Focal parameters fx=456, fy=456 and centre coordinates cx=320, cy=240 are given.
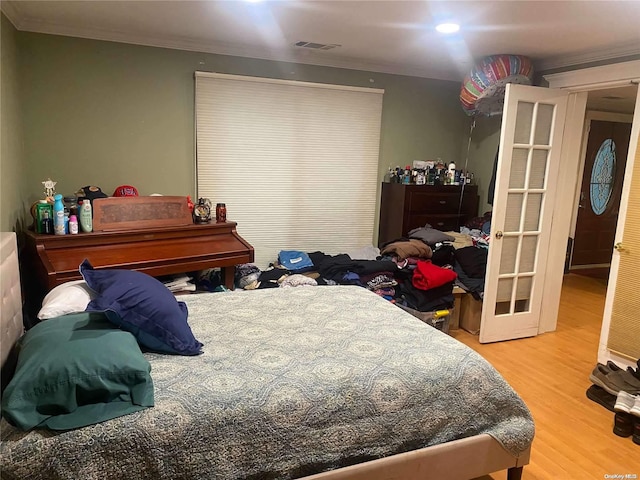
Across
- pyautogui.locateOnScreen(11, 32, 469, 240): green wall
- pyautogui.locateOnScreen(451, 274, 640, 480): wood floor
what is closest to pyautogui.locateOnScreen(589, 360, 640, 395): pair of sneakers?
pyautogui.locateOnScreen(451, 274, 640, 480): wood floor

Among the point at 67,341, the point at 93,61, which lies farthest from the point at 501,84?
the point at 67,341

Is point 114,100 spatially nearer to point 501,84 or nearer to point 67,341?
point 67,341

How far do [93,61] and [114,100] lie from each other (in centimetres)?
29

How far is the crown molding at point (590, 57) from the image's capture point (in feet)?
10.3

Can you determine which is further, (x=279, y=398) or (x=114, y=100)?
(x=114, y=100)

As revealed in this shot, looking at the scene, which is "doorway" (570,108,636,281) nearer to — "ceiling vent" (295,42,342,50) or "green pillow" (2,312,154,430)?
"ceiling vent" (295,42,342,50)

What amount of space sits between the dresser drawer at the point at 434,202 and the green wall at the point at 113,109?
137cm

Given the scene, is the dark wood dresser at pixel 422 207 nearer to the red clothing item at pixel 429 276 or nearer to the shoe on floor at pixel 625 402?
the red clothing item at pixel 429 276

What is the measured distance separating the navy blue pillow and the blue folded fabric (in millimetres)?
2048

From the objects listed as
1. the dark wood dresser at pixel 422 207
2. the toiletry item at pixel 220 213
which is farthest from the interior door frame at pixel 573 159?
the toiletry item at pixel 220 213

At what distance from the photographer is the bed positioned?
140 cm

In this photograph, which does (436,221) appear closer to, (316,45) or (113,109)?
(316,45)

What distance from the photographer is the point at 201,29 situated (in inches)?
125

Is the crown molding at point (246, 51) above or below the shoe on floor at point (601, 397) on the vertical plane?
above
